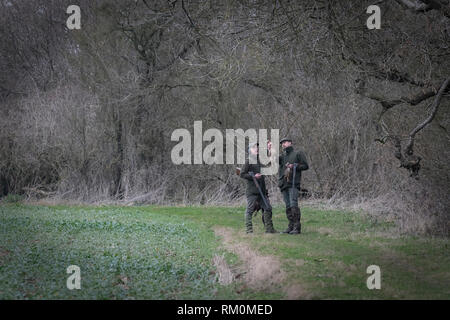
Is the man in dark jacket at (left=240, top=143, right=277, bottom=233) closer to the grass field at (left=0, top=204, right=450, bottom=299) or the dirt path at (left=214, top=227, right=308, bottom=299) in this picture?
the grass field at (left=0, top=204, right=450, bottom=299)

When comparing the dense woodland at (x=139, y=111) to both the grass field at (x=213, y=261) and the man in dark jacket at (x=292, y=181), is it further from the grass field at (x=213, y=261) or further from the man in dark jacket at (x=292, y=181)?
the grass field at (x=213, y=261)

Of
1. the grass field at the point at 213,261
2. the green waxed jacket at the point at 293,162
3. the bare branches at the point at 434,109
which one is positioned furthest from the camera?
the green waxed jacket at the point at 293,162

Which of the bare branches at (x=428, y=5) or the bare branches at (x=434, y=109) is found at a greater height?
the bare branches at (x=428, y=5)

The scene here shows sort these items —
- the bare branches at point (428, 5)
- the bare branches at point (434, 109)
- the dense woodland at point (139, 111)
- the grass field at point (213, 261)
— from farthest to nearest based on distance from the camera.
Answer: the dense woodland at point (139, 111)
the bare branches at point (434, 109)
the bare branches at point (428, 5)
the grass field at point (213, 261)

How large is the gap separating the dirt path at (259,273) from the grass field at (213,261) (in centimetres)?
2

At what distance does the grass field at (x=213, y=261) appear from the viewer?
7.38 m

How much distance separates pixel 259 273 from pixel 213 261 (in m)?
A: 1.34

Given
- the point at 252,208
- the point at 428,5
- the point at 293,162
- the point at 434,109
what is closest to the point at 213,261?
the point at 252,208

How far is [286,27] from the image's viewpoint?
10.4 m

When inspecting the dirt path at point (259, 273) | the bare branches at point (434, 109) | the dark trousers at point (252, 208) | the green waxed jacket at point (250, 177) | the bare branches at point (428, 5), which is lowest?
the dirt path at point (259, 273)

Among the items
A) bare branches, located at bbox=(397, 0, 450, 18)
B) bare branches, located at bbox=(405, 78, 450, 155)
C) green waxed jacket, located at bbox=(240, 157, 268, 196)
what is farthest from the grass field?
bare branches, located at bbox=(397, 0, 450, 18)

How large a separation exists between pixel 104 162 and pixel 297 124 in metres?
9.00

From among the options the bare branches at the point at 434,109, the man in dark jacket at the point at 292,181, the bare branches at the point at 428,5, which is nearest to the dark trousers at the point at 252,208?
the man in dark jacket at the point at 292,181

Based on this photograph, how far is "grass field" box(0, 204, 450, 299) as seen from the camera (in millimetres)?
7375
